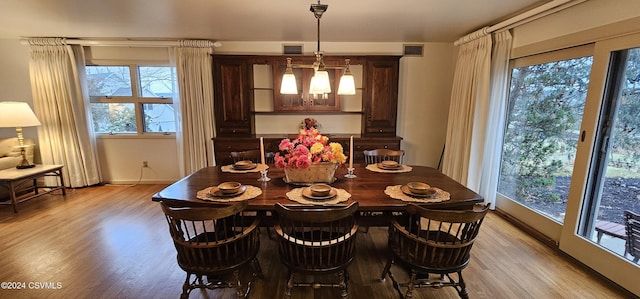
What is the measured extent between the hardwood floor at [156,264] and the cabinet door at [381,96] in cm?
174

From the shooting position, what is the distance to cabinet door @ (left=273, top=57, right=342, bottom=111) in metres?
3.97

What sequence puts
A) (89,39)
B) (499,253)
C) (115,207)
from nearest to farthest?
(499,253) < (115,207) < (89,39)

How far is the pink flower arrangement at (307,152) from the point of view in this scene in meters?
2.06

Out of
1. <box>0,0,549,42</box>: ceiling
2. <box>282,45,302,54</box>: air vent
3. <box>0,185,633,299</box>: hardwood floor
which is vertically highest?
<box>0,0,549,42</box>: ceiling

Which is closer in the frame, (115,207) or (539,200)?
(539,200)

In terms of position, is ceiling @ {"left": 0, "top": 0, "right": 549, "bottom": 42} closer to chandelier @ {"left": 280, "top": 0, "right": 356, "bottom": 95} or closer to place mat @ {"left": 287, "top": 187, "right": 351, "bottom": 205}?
chandelier @ {"left": 280, "top": 0, "right": 356, "bottom": 95}

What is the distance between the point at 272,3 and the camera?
2545 millimetres

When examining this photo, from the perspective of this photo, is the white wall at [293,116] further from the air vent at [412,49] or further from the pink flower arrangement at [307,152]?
the pink flower arrangement at [307,152]

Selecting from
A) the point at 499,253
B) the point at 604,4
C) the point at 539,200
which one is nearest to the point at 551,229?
the point at 539,200

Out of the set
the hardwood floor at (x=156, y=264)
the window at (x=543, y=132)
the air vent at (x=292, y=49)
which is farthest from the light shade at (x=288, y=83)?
the window at (x=543, y=132)

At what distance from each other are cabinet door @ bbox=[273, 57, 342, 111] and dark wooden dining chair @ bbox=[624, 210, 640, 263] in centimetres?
310

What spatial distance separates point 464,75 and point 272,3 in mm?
2620

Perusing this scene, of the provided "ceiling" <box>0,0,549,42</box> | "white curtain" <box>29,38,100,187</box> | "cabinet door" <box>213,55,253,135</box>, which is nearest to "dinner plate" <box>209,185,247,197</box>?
"ceiling" <box>0,0,549,42</box>

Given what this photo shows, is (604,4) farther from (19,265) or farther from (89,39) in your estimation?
(89,39)
